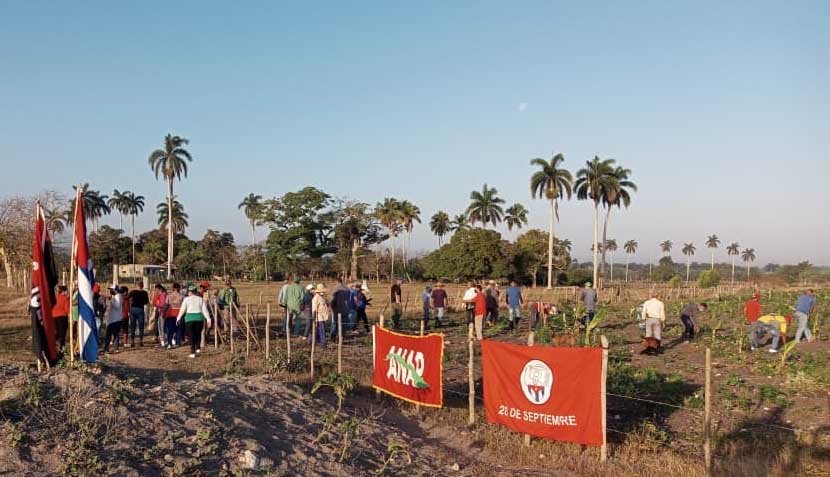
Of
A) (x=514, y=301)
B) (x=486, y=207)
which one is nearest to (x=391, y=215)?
(x=486, y=207)

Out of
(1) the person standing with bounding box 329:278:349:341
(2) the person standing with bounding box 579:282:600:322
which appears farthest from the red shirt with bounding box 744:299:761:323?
(1) the person standing with bounding box 329:278:349:341

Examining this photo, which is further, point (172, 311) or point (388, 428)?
point (172, 311)

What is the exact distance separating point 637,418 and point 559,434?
3025 mm

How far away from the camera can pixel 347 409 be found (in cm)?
951

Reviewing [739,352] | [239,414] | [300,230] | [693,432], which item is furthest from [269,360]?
[300,230]

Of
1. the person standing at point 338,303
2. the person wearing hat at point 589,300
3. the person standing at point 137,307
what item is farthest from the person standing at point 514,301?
the person standing at point 137,307

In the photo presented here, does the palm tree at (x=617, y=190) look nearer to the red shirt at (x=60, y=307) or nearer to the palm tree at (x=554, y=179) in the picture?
the palm tree at (x=554, y=179)

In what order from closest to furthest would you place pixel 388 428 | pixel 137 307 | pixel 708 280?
pixel 388 428
pixel 137 307
pixel 708 280

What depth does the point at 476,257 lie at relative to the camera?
6197 centimetres

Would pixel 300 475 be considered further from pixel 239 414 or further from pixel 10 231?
pixel 10 231

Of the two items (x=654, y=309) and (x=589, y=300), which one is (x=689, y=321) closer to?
(x=589, y=300)

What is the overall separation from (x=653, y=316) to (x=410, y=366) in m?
8.42

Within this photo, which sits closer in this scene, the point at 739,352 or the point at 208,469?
the point at 208,469

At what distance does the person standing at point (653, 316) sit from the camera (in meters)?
15.3
